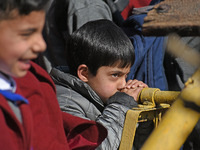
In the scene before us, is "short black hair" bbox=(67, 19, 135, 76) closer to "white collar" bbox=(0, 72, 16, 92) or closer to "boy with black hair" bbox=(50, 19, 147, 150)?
"boy with black hair" bbox=(50, 19, 147, 150)

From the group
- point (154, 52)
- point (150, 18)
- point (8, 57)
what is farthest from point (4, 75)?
point (154, 52)

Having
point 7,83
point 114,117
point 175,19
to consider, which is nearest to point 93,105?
point 114,117

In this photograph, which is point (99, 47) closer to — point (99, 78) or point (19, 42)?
point (99, 78)

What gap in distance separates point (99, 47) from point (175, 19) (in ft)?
3.50

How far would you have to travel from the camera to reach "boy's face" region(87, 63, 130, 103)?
2.01m

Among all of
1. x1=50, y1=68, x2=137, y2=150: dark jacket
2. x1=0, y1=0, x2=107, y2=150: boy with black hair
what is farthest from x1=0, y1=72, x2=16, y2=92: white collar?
x1=50, y1=68, x2=137, y2=150: dark jacket

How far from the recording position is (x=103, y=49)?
6.63ft

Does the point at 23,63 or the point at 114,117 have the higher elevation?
the point at 23,63

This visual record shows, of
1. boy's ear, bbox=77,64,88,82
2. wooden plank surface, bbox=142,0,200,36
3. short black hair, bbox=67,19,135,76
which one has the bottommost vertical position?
boy's ear, bbox=77,64,88,82

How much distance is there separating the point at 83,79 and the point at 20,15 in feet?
3.81

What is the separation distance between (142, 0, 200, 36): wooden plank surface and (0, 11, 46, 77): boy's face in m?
0.29

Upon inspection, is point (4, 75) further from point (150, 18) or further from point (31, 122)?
point (150, 18)

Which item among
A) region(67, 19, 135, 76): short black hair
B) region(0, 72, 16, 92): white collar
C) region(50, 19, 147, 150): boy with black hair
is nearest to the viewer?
region(0, 72, 16, 92): white collar

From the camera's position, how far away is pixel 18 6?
934 millimetres
